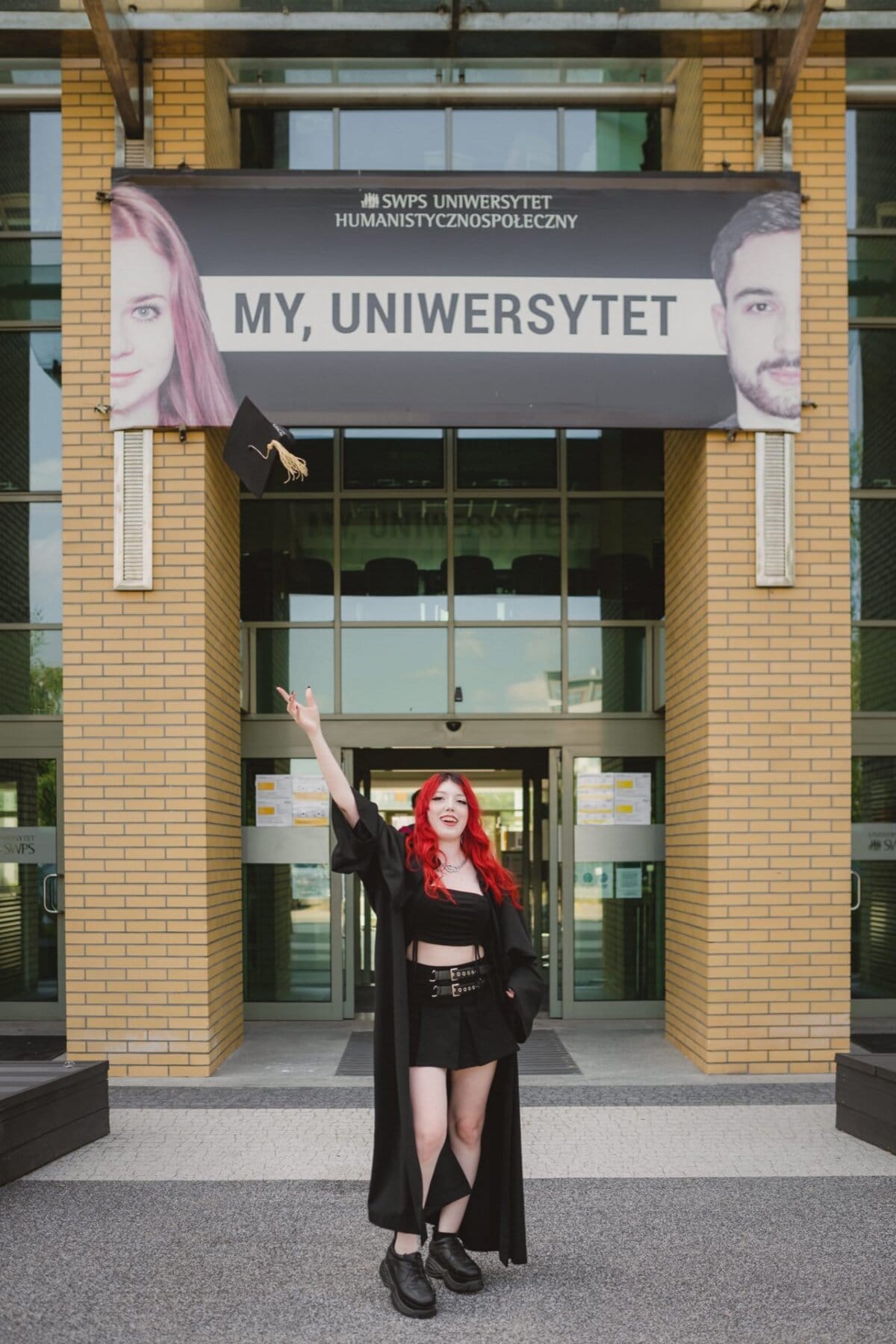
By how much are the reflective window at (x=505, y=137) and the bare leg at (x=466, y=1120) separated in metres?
7.81

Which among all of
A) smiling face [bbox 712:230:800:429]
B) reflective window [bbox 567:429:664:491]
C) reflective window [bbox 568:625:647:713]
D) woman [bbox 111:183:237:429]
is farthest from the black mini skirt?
reflective window [bbox 567:429:664:491]

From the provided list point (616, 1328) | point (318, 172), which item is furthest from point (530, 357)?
point (616, 1328)

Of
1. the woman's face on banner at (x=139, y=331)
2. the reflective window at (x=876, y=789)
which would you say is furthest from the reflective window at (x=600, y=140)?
the reflective window at (x=876, y=789)

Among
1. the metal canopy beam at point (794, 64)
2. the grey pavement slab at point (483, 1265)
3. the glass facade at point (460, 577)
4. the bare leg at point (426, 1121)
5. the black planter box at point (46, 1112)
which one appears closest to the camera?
the grey pavement slab at point (483, 1265)

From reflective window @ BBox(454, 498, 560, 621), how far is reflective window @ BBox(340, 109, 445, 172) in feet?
8.69

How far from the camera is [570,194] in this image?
333 inches

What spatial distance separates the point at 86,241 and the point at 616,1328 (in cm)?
705

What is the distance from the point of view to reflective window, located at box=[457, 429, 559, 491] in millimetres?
10656

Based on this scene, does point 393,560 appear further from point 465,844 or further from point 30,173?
point 465,844

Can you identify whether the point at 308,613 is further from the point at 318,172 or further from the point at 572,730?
the point at 318,172

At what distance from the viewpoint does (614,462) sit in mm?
10617

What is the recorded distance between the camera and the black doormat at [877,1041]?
8848 millimetres

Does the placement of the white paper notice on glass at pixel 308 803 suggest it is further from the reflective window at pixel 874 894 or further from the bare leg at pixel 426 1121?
the bare leg at pixel 426 1121

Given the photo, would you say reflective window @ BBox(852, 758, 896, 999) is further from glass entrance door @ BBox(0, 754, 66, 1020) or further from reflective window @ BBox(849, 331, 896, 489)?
glass entrance door @ BBox(0, 754, 66, 1020)
